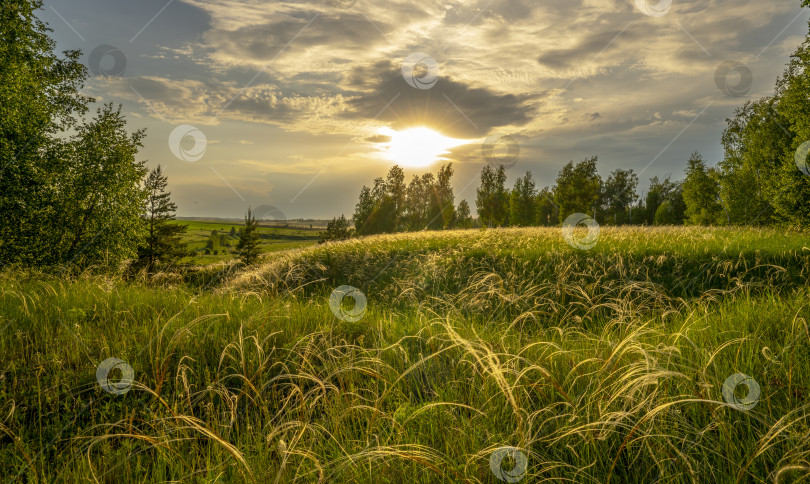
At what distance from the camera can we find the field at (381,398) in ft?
7.36

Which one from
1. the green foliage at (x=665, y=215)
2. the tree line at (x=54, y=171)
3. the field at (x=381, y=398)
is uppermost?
the green foliage at (x=665, y=215)

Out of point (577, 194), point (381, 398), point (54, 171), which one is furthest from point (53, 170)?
point (577, 194)

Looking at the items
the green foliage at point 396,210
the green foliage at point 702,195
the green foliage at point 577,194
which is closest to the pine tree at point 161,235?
the green foliage at point 396,210

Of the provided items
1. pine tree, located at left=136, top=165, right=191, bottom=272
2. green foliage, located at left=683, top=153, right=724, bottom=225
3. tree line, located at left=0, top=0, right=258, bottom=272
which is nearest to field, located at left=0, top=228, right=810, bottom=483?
tree line, located at left=0, top=0, right=258, bottom=272

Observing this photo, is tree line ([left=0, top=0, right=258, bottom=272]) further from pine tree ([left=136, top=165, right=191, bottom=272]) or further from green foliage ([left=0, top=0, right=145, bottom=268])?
pine tree ([left=136, top=165, right=191, bottom=272])

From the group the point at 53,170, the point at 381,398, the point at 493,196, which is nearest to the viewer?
the point at 381,398

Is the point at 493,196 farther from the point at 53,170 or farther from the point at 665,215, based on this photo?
the point at 53,170

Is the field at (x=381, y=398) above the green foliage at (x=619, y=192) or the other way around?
the other way around

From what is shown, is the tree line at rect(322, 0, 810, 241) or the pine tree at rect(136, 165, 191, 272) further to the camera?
the pine tree at rect(136, 165, 191, 272)

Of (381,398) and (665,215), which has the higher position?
(665,215)

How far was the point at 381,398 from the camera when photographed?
8.25ft

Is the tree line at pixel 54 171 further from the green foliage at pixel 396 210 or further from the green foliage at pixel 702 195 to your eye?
the green foliage at pixel 702 195

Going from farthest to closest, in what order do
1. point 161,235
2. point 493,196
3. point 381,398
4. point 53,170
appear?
point 493,196
point 161,235
point 53,170
point 381,398

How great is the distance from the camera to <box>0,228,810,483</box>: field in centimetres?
224
